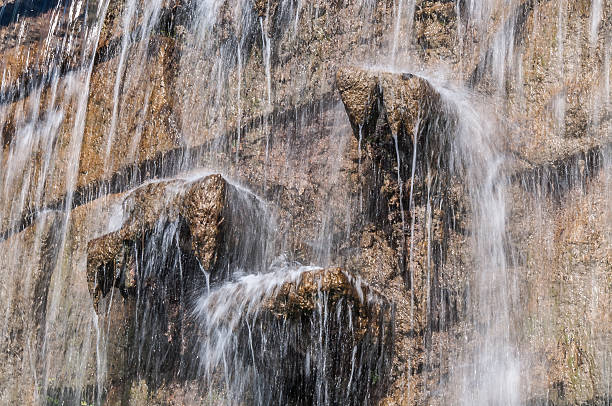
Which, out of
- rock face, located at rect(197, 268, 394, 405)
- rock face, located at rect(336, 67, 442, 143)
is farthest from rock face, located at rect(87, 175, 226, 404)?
rock face, located at rect(336, 67, 442, 143)

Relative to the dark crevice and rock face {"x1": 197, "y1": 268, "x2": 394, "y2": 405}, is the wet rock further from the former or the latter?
the dark crevice

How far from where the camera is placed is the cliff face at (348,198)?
452cm

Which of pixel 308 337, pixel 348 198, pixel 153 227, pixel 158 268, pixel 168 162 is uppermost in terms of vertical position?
pixel 168 162

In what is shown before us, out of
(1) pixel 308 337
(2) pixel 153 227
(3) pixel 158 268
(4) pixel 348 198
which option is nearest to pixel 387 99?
(4) pixel 348 198

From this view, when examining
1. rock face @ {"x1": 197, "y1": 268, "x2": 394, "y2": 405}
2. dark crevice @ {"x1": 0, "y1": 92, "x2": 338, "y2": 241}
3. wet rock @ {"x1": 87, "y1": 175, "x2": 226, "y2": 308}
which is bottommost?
rock face @ {"x1": 197, "y1": 268, "x2": 394, "y2": 405}

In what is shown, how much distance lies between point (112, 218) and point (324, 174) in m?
1.96

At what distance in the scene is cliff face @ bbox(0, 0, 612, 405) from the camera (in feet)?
14.8

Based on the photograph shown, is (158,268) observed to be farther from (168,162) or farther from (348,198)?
(348,198)

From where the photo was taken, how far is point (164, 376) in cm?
518

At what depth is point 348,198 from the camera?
195 inches

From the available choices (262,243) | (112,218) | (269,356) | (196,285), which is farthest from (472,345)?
(112,218)

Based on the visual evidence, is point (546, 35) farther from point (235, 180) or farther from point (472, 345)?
point (235, 180)

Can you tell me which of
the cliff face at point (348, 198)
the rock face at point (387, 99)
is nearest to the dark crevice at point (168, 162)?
the cliff face at point (348, 198)

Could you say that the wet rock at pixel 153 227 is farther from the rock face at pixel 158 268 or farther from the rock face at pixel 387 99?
the rock face at pixel 387 99
